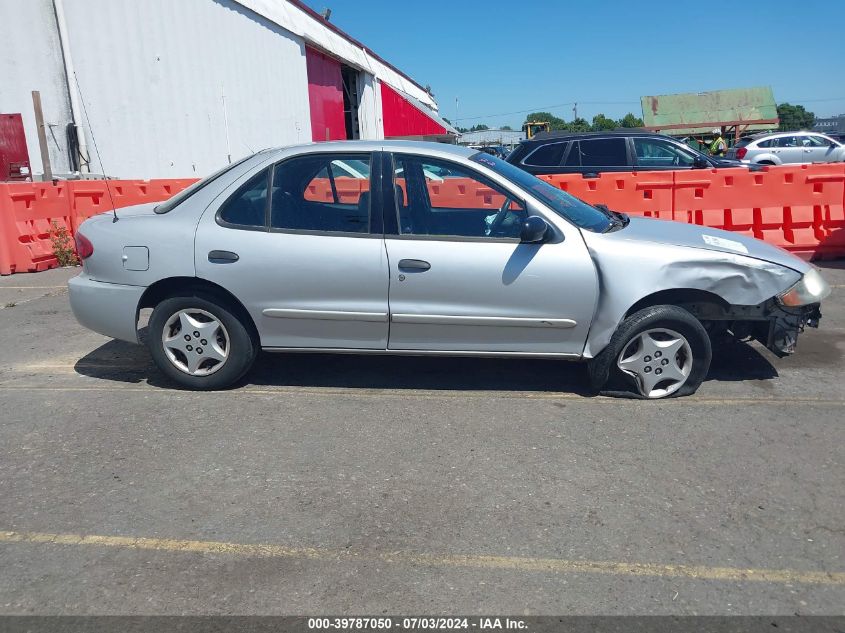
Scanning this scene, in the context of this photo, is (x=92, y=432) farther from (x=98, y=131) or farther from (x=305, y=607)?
(x=98, y=131)

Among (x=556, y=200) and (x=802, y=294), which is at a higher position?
(x=556, y=200)

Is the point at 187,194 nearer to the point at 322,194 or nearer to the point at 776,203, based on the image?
the point at 322,194

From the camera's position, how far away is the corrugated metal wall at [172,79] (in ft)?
51.4

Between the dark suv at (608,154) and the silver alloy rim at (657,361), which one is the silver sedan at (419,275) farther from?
the dark suv at (608,154)

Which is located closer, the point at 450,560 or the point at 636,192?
the point at 450,560

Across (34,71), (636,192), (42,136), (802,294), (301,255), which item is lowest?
(802,294)

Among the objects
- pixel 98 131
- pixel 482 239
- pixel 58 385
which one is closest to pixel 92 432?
pixel 58 385

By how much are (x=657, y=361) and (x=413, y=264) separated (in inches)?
67.4

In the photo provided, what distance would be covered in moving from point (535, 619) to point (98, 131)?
15.9 m

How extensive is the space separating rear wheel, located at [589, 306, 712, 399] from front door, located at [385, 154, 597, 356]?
238 mm

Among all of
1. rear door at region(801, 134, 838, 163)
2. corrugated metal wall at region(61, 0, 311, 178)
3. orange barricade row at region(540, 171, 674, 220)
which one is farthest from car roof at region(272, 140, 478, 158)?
rear door at region(801, 134, 838, 163)

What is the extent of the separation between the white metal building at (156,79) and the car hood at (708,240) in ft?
38.1

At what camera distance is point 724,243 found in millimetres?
4785

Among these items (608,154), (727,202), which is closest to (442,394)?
(727,202)
